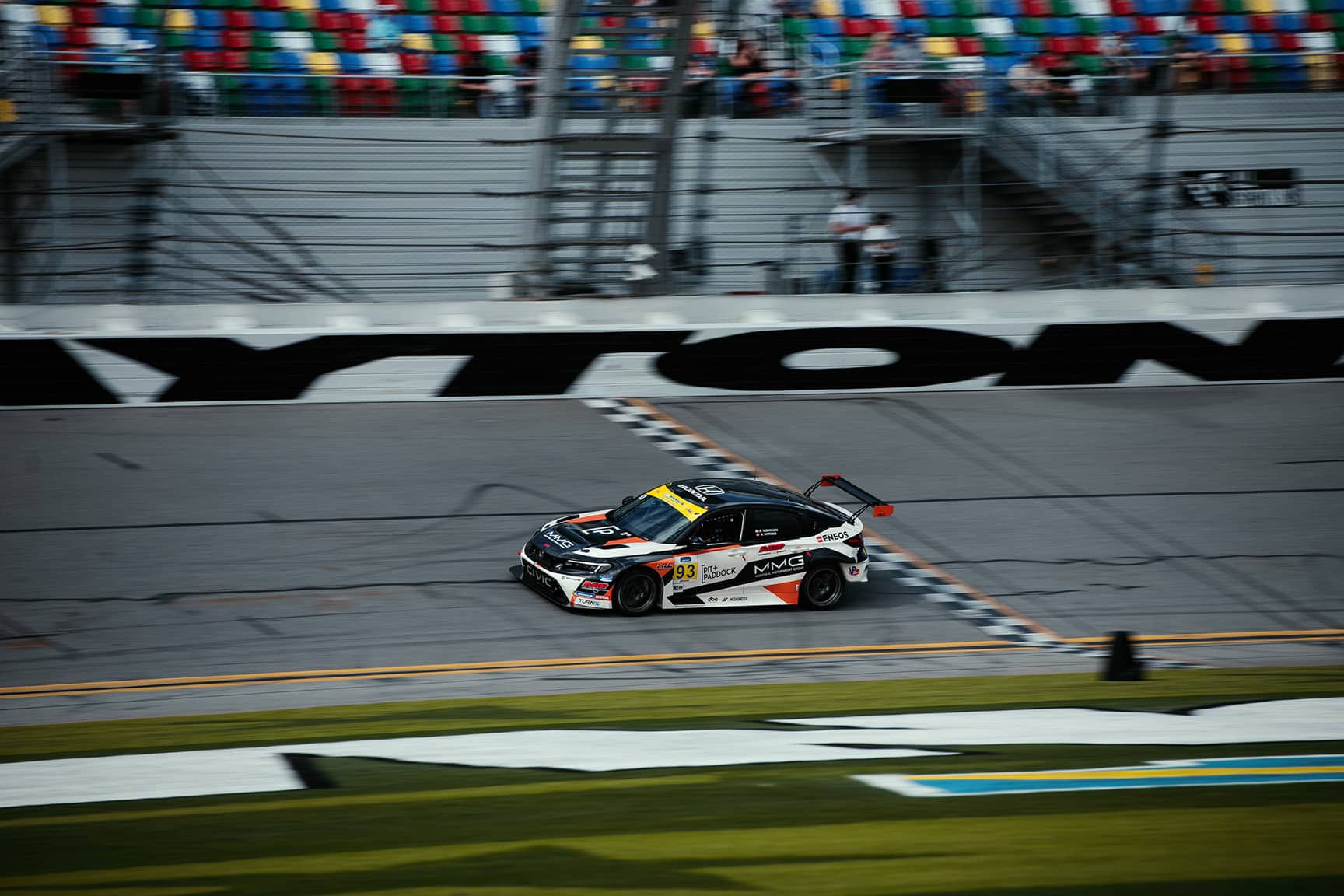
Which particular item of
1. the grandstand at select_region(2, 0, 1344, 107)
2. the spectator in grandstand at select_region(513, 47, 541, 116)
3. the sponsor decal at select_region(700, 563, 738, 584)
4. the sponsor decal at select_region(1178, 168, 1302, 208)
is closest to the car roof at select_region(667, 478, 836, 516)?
the sponsor decal at select_region(700, 563, 738, 584)

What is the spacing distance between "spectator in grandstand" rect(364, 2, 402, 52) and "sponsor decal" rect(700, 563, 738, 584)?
9.55 meters

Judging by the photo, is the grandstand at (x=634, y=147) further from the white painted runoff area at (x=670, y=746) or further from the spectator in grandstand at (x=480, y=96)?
the white painted runoff area at (x=670, y=746)

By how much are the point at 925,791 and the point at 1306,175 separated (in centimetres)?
1504

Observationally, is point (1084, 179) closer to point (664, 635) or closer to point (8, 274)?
point (664, 635)

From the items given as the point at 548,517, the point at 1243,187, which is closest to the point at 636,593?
the point at 548,517

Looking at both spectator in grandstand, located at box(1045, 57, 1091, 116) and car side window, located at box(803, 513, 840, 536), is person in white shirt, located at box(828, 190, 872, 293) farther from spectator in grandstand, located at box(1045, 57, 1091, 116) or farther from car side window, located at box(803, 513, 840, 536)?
car side window, located at box(803, 513, 840, 536)

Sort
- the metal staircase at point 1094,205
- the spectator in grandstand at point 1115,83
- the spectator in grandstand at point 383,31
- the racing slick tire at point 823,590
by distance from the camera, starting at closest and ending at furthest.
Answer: the racing slick tire at point 823,590
the metal staircase at point 1094,205
the spectator in grandstand at point 383,31
the spectator in grandstand at point 1115,83

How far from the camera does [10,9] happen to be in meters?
15.6

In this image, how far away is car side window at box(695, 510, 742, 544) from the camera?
9.84 metres

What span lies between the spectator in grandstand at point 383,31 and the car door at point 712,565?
9350mm

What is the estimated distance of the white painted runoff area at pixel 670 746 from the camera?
5227 mm

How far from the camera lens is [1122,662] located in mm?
7844

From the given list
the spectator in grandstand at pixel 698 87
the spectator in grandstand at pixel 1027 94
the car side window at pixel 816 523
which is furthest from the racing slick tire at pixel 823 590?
the spectator in grandstand at pixel 1027 94

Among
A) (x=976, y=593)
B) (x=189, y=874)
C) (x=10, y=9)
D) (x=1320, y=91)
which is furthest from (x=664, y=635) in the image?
(x=1320, y=91)
